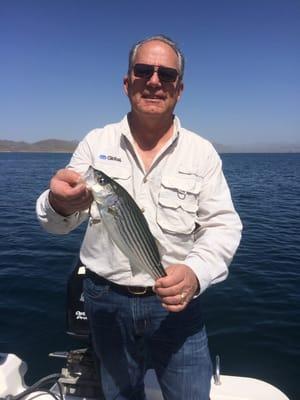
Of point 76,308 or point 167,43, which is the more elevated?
point 167,43

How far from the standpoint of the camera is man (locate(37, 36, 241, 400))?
11.6 ft

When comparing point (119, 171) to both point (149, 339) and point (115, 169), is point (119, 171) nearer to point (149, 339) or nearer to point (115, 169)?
point (115, 169)

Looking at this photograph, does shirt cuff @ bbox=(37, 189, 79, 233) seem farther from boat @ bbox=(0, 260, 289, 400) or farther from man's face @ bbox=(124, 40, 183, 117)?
boat @ bbox=(0, 260, 289, 400)

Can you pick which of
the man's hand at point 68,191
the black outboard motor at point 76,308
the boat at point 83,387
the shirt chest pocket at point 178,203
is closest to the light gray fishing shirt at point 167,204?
the shirt chest pocket at point 178,203

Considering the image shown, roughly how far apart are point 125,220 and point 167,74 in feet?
4.74

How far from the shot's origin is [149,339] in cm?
369

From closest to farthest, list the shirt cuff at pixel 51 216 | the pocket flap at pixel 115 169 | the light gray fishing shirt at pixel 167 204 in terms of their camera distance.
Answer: the shirt cuff at pixel 51 216 < the light gray fishing shirt at pixel 167 204 < the pocket flap at pixel 115 169

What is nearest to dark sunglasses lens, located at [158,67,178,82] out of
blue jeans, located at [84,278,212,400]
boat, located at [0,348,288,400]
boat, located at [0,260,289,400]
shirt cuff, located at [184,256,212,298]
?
shirt cuff, located at [184,256,212,298]

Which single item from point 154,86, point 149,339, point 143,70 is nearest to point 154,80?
point 154,86

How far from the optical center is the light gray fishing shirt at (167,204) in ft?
11.5

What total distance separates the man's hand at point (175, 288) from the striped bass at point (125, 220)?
0.18 m

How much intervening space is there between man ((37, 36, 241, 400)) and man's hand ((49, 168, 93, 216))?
0.50ft

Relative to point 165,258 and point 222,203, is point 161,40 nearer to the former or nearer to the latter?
point 222,203

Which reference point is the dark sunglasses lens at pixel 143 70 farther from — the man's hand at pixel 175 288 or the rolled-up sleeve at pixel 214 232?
the man's hand at pixel 175 288
